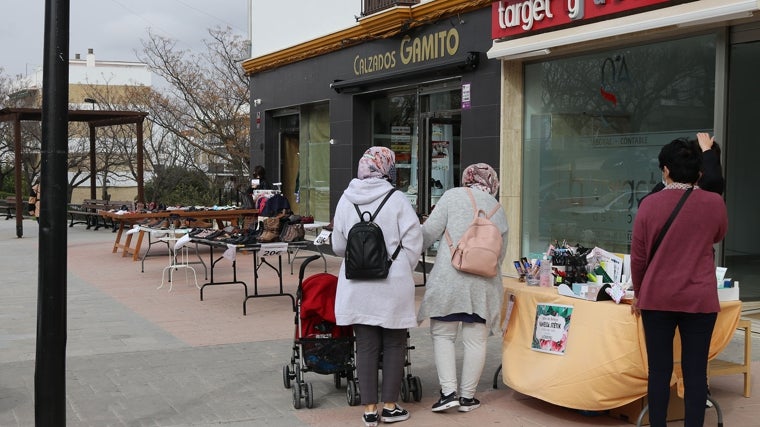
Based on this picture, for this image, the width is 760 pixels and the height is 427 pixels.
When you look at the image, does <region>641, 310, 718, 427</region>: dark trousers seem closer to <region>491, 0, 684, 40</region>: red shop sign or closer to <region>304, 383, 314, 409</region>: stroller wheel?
<region>304, 383, 314, 409</region>: stroller wheel

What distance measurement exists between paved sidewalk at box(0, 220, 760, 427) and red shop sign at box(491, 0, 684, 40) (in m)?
3.63

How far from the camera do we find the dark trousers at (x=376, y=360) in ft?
19.4

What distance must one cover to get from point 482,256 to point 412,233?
484 millimetres

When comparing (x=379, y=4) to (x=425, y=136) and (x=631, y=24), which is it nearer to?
(x=425, y=136)

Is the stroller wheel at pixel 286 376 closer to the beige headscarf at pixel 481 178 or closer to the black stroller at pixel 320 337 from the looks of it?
the black stroller at pixel 320 337

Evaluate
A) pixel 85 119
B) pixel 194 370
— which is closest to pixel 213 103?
pixel 85 119

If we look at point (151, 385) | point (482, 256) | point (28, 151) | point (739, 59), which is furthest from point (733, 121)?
point (28, 151)

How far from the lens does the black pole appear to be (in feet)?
16.0

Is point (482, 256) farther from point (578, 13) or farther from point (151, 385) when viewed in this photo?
point (578, 13)

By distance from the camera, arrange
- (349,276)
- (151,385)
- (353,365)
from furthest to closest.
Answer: (151,385) < (353,365) < (349,276)

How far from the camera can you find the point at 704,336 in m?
5.05

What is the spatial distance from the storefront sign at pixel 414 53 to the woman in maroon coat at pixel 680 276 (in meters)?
8.37

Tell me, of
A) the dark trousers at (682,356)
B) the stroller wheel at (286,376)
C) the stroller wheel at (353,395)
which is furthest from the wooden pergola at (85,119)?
the dark trousers at (682,356)

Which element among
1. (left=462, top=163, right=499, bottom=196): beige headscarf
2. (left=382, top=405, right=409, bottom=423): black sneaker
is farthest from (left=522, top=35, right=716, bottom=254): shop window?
(left=382, top=405, right=409, bottom=423): black sneaker
